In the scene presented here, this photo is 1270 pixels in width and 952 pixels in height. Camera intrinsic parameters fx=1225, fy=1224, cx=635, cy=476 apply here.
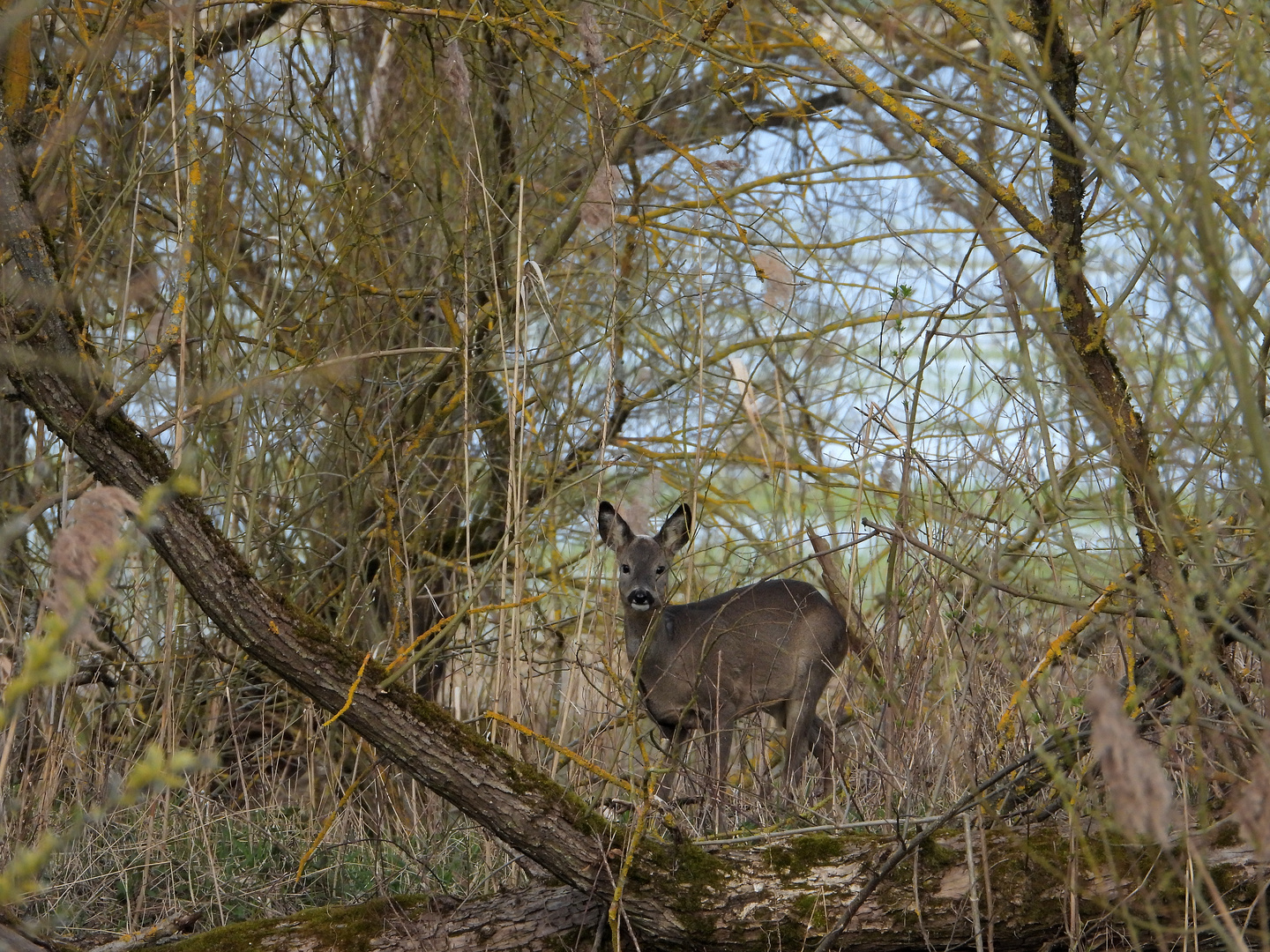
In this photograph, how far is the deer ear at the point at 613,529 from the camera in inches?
252

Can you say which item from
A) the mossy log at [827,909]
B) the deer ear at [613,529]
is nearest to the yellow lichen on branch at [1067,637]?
the mossy log at [827,909]

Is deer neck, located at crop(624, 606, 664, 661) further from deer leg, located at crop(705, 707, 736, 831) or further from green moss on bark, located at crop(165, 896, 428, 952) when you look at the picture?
green moss on bark, located at crop(165, 896, 428, 952)

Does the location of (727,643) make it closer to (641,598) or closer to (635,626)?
(635,626)

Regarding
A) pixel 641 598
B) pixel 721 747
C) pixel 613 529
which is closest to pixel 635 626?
pixel 641 598

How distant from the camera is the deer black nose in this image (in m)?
6.54

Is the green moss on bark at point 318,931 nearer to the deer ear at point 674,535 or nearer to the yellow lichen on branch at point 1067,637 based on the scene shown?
the yellow lichen on branch at point 1067,637

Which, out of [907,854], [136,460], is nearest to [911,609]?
[907,854]

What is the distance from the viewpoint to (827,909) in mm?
3566

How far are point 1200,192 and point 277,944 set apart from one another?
327 cm

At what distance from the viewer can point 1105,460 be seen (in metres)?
4.11

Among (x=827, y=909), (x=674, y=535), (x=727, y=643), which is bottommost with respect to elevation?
(x=827, y=909)

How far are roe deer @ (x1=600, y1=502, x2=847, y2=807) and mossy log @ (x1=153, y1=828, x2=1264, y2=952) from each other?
2.79m

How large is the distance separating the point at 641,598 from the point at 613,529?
407 millimetres

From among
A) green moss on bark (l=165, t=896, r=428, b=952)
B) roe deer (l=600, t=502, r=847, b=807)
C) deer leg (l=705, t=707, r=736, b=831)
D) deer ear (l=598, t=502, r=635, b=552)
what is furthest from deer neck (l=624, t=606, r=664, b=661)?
green moss on bark (l=165, t=896, r=428, b=952)
